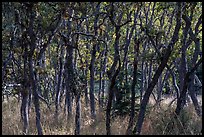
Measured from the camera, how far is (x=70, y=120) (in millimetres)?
9914

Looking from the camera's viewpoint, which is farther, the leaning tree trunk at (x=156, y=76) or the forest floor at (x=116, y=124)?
the forest floor at (x=116, y=124)

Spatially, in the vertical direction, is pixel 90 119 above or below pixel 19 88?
below

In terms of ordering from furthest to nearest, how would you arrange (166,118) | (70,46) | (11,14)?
(166,118), (11,14), (70,46)

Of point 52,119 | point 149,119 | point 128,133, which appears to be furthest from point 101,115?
point 128,133

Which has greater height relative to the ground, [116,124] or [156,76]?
[156,76]

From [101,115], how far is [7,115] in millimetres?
2950

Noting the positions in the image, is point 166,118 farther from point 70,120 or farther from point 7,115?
point 7,115

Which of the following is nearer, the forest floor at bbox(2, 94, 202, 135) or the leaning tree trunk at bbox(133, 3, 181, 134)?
the leaning tree trunk at bbox(133, 3, 181, 134)

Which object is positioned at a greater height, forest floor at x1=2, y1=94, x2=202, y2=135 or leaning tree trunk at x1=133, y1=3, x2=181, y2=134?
leaning tree trunk at x1=133, y1=3, x2=181, y2=134

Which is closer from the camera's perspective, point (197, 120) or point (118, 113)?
point (197, 120)

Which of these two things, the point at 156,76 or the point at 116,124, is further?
the point at 116,124

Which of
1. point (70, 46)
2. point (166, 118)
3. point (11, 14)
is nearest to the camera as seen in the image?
point (70, 46)

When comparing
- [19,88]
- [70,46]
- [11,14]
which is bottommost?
[19,88]

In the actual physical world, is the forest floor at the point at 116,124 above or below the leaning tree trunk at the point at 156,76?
below
